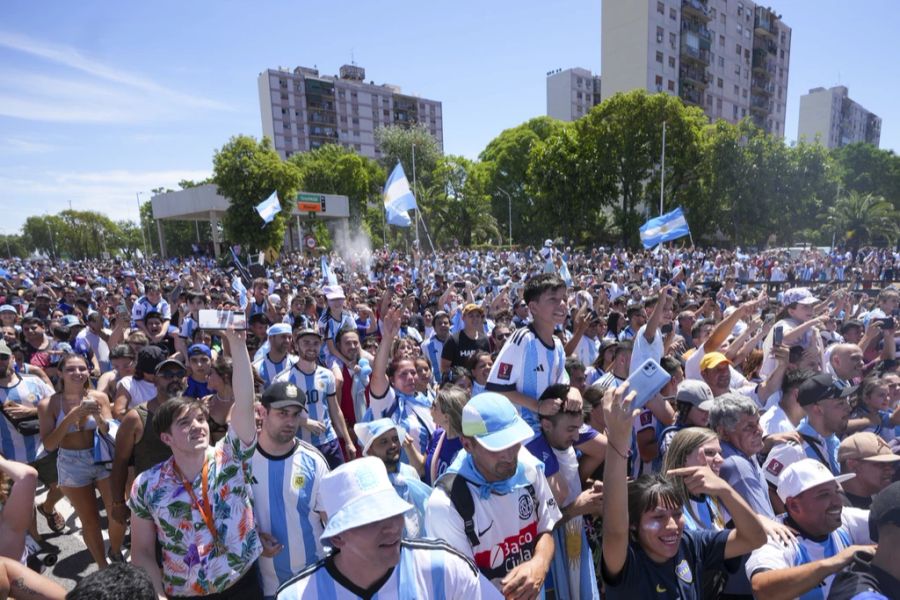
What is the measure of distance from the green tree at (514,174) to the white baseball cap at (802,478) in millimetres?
47048

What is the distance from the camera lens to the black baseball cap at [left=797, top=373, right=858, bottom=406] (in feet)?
11.9

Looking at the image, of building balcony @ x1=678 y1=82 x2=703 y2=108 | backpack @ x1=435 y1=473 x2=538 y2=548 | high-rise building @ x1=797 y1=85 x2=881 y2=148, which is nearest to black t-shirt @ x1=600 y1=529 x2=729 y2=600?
backpack @ x1=435 y1=473 x2=538 y2=548

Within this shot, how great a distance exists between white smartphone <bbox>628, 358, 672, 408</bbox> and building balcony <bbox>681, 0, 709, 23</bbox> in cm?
6190

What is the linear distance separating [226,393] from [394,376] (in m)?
1.43

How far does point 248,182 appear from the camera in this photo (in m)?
30.3

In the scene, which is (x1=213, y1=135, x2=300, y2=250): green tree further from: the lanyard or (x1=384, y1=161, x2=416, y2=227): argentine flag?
the lanyard

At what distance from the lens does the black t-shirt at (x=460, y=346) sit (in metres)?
6.58

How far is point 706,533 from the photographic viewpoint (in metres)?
2.45

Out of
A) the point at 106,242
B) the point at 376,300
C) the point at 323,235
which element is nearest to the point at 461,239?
the point at 323,235

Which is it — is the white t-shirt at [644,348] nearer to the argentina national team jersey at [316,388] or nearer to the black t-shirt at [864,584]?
the black t-shirt at [864,584]

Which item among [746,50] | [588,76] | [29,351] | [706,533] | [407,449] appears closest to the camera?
[706,533]

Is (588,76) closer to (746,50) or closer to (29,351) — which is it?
(746,50)

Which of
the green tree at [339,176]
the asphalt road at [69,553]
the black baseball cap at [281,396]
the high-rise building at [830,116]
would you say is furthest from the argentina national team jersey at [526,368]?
the high-rise building at [830,116]

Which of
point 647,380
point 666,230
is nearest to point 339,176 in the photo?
point 666,230
